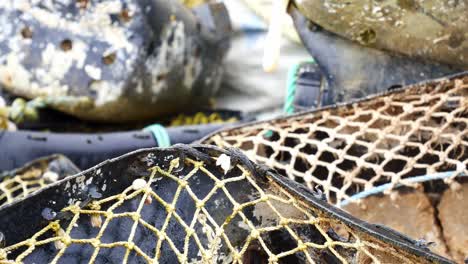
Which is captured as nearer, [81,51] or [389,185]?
[389,185]

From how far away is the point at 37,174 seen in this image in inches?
55.8

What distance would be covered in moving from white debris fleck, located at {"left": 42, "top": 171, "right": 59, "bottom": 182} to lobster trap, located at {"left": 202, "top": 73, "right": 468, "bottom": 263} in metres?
0.40

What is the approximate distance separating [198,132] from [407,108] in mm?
597

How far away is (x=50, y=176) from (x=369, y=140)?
0.71 meters

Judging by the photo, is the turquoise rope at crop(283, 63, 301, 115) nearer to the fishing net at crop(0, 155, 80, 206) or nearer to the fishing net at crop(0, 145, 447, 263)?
the fishing net at crop(0, 155, 80, 206)

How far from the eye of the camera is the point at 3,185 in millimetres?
1366

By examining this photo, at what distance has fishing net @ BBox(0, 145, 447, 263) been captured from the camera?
2.75ft

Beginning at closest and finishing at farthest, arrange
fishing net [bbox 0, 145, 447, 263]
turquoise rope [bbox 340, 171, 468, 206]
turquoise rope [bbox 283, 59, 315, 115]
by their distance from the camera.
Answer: fishing net [bbox 0, 145, 447, 263], turquoise rope [bbox 340, 171, 468, 206], turquoise rope [bbox 283, 59, 315, 115]

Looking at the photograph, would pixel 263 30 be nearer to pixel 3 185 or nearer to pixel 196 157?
pixel 3 185

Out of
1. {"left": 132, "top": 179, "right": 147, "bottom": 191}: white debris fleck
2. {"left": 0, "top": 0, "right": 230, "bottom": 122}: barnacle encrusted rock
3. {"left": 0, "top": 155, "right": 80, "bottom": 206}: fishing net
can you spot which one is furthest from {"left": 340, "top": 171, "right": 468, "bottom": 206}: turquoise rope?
{"left": 0, "top": 0, "right": 230, "bottom": 122}: barnacle encrusted rock

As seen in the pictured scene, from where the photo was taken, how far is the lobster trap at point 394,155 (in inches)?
46.5

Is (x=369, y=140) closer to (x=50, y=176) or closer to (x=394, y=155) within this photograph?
(x=394, y=155)

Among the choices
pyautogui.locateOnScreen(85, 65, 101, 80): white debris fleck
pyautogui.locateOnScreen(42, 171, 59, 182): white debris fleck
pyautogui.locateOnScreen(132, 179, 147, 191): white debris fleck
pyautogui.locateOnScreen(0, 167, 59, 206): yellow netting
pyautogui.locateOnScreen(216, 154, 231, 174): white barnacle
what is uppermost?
pyautogui.locateOnScreen(85, 65, 101, 80): white debris fleck

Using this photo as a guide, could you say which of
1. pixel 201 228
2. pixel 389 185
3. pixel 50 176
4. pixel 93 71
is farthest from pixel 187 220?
pixel 93 71
